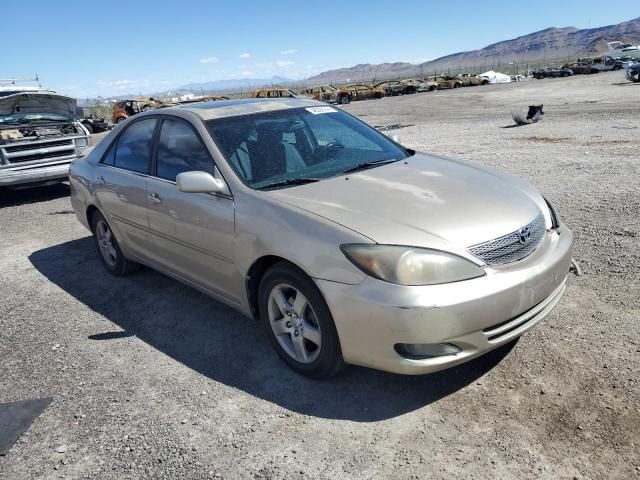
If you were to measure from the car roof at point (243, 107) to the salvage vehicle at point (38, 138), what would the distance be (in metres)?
5.56

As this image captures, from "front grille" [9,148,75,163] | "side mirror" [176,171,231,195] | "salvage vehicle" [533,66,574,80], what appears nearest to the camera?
"side mirror" [176,171,231,195]

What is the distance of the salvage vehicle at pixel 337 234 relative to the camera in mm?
2664

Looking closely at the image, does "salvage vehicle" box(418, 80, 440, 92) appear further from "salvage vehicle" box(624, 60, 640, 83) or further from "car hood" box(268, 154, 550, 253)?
"car hood" box(268, 154, 550, 253)

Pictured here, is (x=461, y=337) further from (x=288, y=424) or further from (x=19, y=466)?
(x=19, y=466)

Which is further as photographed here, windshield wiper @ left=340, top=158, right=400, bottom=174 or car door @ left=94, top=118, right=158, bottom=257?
car door @ left=94, top=118, right=158, bottom=257

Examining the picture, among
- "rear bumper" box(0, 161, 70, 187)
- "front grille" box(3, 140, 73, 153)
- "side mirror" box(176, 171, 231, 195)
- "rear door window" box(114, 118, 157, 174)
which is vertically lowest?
"rear bumper" box(0, 161, 70, 187)

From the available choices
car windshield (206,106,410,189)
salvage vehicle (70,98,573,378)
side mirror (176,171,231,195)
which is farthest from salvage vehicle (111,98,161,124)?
side mirror (176,171,231,195)

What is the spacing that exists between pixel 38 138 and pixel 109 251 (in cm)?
576

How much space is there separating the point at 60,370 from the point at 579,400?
3.35 metres

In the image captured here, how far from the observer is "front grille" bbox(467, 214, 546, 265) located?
9.05 ft

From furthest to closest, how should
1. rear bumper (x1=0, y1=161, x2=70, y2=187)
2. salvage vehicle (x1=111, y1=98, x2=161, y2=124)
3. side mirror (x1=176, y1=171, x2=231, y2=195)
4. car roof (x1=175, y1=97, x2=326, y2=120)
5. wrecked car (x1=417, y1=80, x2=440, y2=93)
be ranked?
wrecked car (x1=417, y1=80, x2=440, y2=93) → salvage vehicle (x1=111, y1=98, x2=161, y2=124) → rear bumper (x1=0, y1=161, x2=70, y2=187) → car roof (x1=175, y1=97, x2=326, y2=120) → side mirror (x1=176, y1=171, x2=231, y2=195)

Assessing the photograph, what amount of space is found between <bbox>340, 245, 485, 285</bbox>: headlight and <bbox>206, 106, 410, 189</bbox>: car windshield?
1046 millimetres

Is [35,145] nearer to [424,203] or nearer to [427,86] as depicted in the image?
[424,203]

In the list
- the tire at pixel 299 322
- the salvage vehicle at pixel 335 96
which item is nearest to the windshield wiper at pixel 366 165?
the tire at pixel 299 322
